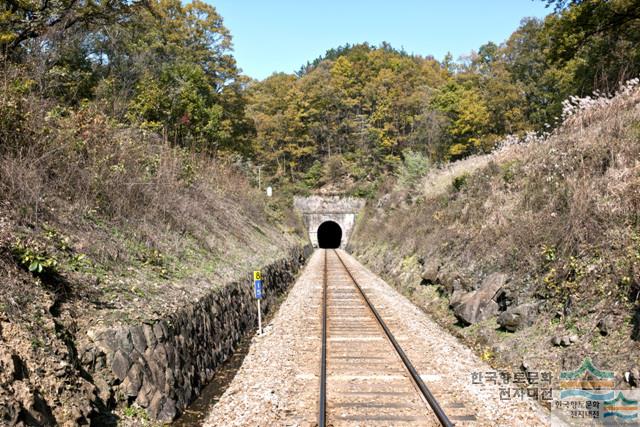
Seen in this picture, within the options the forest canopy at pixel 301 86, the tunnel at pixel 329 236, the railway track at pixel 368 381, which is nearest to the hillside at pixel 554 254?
the railway track at pixel 368 381

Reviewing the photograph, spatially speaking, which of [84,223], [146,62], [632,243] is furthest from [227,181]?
[632,243]

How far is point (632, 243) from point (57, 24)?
15114 mm

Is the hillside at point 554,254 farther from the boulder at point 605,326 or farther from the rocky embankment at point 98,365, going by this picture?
the rocky embankment at point 98,365

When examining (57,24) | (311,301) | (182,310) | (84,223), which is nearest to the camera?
(182,310)

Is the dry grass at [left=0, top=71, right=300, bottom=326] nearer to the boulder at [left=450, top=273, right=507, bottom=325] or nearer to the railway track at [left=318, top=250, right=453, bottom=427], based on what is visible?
the railway track at [left=318, top=250, right=453, bottom=427]

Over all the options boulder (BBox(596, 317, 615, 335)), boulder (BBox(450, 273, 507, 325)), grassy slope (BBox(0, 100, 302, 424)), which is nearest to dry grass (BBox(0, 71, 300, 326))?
grassy slope (BBox(0, 100, 302, 424))

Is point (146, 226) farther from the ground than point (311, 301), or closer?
farther from the ground

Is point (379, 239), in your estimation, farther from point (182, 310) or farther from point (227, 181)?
point (182, 310)

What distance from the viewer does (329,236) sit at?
59844 mm

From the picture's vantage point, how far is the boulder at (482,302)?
30.8ft

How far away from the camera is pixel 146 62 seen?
22.5m

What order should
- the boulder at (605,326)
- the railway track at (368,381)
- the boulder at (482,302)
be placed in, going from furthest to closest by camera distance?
the boulder at (482,302) < the boulder at (605,326) < the railway track at (368,381)

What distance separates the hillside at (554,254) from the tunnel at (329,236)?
143ft

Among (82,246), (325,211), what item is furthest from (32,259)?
(325,211)
